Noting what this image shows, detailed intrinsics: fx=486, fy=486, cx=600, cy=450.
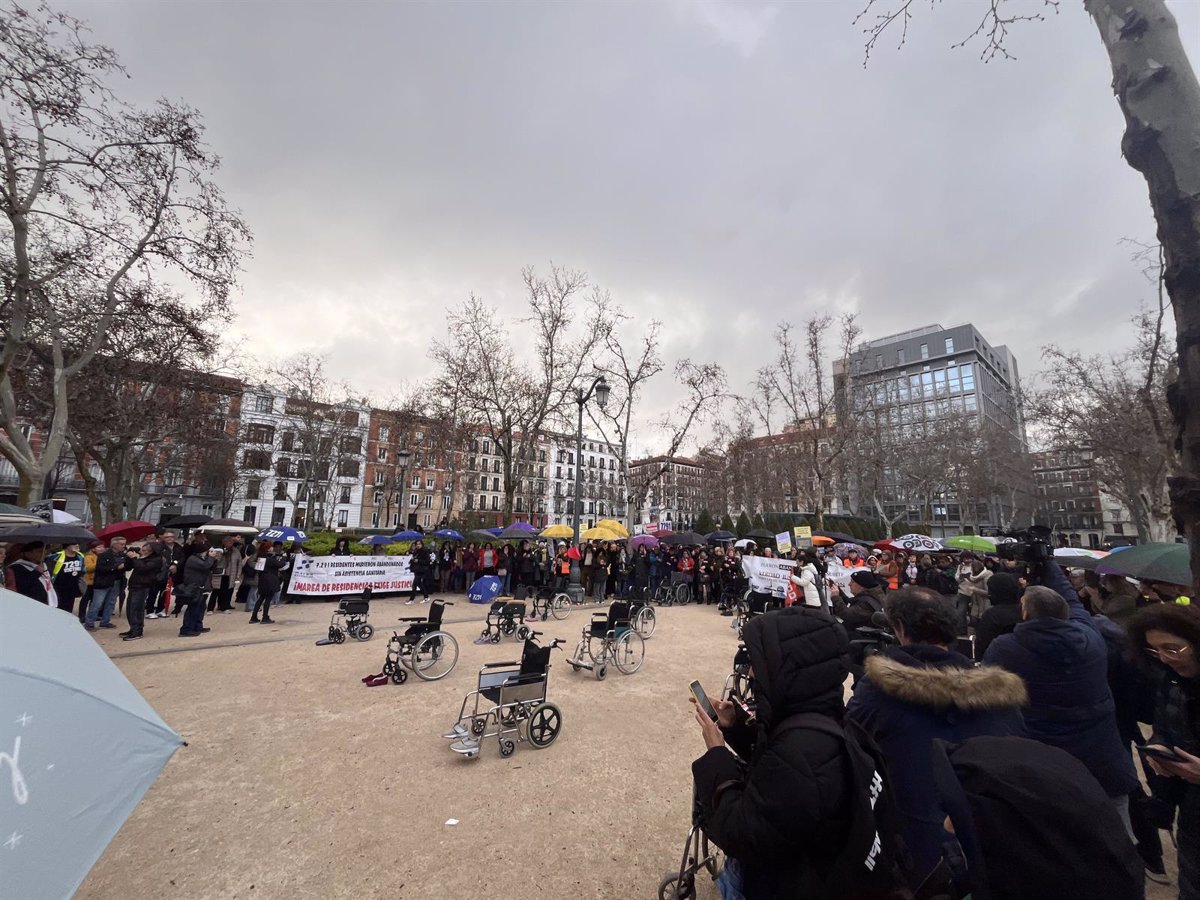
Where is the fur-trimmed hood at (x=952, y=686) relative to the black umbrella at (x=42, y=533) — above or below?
below

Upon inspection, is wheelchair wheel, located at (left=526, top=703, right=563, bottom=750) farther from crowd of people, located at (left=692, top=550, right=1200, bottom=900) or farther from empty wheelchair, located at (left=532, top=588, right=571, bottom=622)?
empty wheelchair, located at (left=532, top=588, right=571, bottom=622)

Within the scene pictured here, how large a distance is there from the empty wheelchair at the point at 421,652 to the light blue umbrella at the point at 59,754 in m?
5.94

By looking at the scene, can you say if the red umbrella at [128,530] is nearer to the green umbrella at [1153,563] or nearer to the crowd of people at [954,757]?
the crowd of people at [954,757]

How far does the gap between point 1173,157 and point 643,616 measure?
34.7ft

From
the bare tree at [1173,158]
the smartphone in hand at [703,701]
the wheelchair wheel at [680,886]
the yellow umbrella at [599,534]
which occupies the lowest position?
the wheelchair wheel at [680,886]

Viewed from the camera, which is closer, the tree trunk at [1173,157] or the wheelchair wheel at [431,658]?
the tree trunk at [1173,157]

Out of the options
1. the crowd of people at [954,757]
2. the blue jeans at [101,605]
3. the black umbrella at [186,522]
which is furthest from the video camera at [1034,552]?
the black umbrella at [186,522]

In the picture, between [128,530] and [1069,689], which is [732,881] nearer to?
[1069,689]

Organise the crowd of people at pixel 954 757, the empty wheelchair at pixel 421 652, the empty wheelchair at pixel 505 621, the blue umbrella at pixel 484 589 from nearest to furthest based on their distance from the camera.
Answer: the crowd of people at pixel 954 757 < the empty wheelchair at pixel 421 652 < the empty wheelchair at pixel 505 621 < the blue umbrella at pixel 484 589

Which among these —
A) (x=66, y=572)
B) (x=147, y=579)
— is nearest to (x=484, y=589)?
(x=147, y=579)

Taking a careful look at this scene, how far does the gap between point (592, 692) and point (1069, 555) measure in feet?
41.9

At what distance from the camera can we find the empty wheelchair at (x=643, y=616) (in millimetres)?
10460

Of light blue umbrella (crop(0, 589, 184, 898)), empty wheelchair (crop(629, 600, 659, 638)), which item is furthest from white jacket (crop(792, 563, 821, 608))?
light blue umbrella (crop(0, 589, 184, 898))

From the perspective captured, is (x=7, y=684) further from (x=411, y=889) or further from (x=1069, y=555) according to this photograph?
(x=1069, y=555)
